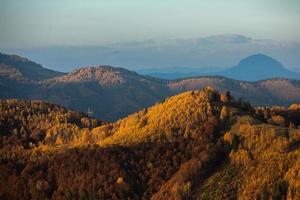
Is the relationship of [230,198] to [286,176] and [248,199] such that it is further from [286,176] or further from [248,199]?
[286,176]

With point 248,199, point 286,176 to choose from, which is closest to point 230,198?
point 248,199

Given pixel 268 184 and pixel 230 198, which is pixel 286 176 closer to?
pixel 268 184

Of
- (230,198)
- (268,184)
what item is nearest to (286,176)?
(268,184)
